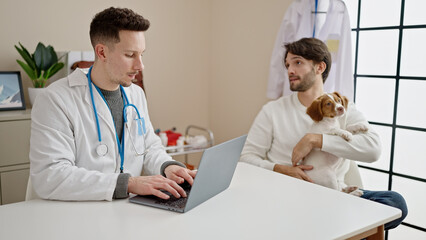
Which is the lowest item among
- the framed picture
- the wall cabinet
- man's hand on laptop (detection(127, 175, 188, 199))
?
the wall cabinet

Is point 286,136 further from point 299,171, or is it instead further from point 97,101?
point 97,101

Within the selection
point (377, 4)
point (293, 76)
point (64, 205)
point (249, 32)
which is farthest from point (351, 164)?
point (249, 32)

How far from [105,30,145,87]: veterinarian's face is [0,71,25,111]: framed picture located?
1.46 meters

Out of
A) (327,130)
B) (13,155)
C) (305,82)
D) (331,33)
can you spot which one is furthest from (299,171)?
(13,155)

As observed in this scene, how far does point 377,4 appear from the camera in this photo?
9.39ft

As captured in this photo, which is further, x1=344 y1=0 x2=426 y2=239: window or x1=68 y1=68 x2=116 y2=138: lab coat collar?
x1=344 y1=0 x2=426 y2=239: window

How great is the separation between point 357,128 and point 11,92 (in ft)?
7.48

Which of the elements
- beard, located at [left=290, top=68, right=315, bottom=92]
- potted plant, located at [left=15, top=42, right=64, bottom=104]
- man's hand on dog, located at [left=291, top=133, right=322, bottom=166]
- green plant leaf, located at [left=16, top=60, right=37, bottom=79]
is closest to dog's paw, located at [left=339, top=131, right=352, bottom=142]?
man's hand on dog, located at [left=291, top=133, right=322, bottom=166]

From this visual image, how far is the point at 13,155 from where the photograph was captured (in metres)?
2.69

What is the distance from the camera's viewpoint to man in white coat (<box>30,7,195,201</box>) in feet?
4.89

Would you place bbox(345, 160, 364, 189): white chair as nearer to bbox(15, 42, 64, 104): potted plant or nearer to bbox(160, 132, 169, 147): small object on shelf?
bbox(160, 132, 169, 147): small object on shelf

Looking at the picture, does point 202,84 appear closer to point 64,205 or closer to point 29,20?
point 29,20

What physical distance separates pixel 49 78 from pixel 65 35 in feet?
1.36

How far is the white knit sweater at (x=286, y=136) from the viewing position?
2.14 meters
